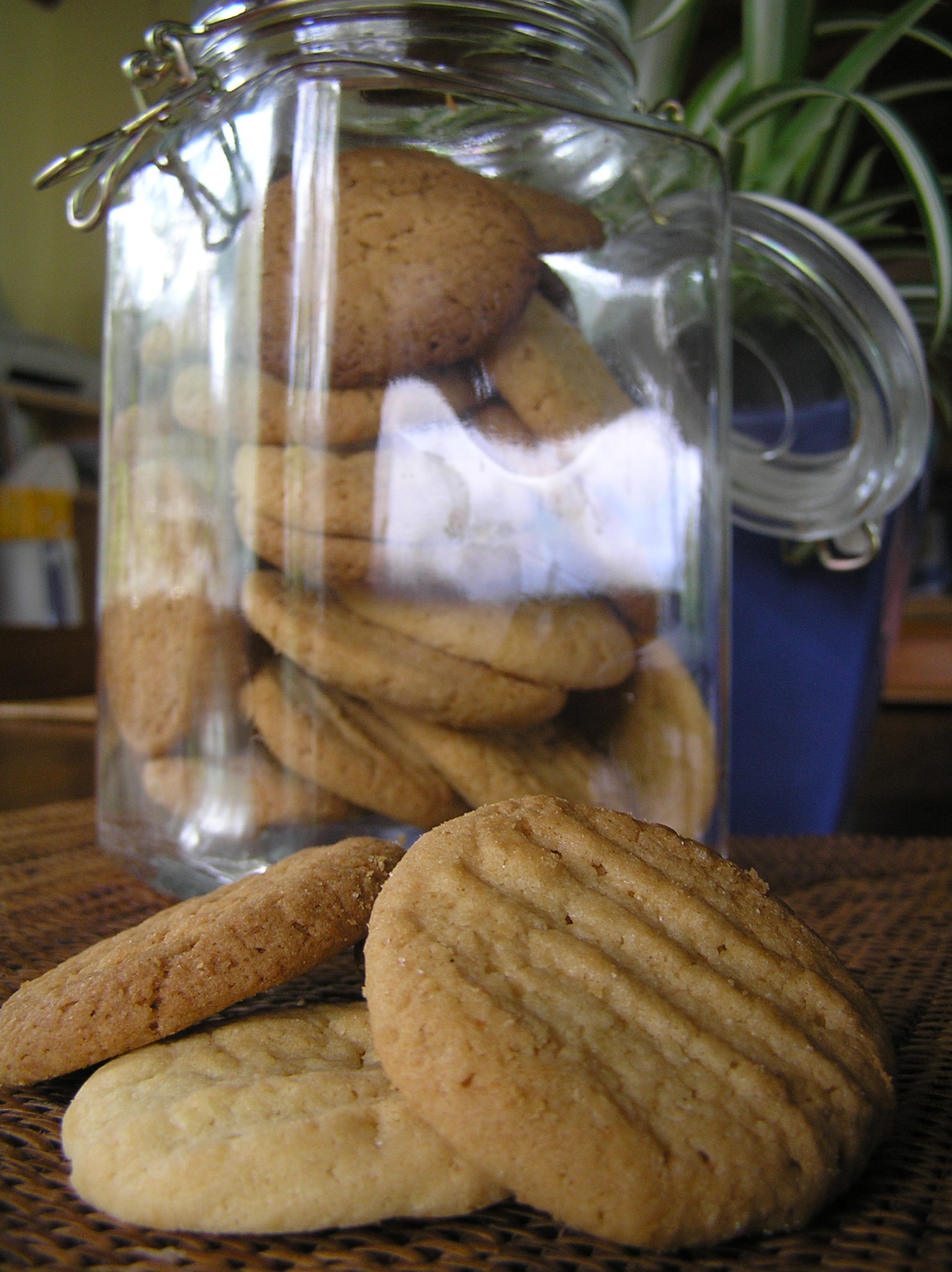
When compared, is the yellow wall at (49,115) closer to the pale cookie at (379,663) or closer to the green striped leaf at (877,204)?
the green striped leaf at (877,204)

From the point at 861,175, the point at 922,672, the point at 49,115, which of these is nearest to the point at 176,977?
the point at 861,175

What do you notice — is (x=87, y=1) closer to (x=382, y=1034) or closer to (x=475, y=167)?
(x=475, y=167)

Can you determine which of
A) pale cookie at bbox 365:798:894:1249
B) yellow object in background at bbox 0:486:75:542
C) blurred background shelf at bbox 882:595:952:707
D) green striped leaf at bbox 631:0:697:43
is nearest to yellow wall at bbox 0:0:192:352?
yellow object in background at bbox 0:486:75:542

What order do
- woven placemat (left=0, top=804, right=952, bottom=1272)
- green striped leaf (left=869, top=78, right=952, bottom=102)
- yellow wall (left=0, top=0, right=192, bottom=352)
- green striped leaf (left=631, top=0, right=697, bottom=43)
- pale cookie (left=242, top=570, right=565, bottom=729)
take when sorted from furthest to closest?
yellow wall (left=0, top=0, right=192, bottom=352), green striped leaf (left=869, top=78, right=952, bottom=102), green striped leaf (left=631, top=0, right=697, bottom=43), pale cookie (left=242, top=570, right=565, bottom=729), woven placemat (left=0, top=804, right=952, bottom=1272)

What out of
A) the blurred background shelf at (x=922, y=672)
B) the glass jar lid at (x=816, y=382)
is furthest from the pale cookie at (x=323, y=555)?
the blurred background shelf at (x=922, y=672)

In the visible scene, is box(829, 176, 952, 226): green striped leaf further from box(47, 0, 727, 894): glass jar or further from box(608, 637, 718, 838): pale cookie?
box(608, 637, 718, 838): pale cookie

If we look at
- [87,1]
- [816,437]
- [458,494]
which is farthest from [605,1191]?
[87,1]
